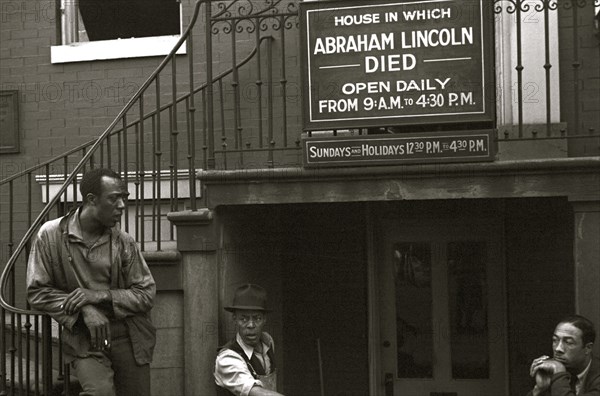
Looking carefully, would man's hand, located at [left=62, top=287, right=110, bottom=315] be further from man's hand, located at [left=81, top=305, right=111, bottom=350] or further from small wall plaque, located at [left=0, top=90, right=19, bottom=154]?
small wall plaque, located at [left=0, top=90, right=19, bottom=154]

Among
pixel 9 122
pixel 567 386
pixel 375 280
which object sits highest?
pixel 9 122

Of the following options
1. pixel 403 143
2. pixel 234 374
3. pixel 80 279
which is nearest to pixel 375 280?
pixel 403 143

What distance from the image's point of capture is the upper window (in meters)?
8.89

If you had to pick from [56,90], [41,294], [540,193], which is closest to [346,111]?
[540,193]

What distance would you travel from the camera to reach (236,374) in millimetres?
5695

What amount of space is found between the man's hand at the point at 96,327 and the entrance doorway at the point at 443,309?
3783 millimetres

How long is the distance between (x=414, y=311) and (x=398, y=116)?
8.80 feet

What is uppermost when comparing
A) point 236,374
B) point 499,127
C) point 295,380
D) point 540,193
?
point 499,127

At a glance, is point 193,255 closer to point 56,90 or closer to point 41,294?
point 41,294

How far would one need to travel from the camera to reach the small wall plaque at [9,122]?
9.10 m

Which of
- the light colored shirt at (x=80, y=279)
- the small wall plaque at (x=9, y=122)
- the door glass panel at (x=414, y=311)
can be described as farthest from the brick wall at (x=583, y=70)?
the small wall plaque at (x=9, y=122)

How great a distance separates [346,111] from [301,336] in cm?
289

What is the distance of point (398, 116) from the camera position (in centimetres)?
658

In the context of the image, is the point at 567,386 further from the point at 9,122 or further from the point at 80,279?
the point at 9,122
